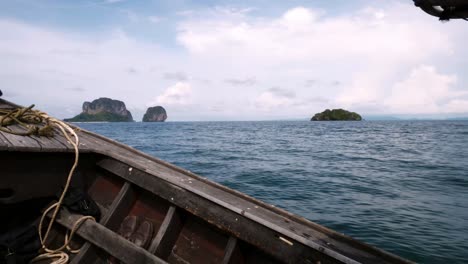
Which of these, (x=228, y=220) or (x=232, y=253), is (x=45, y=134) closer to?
(x=228, y=220)

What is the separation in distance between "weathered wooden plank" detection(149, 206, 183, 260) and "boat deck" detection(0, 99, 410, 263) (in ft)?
0.05

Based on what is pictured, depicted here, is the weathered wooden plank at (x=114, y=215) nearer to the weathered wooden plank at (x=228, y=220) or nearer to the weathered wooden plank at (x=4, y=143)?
the weathered wooden plank at (x=228, y=220)

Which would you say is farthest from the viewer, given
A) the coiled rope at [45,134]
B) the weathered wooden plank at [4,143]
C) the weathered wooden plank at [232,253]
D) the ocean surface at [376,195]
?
the ocean surface at [376,195]

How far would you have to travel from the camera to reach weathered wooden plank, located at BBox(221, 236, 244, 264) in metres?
2.76

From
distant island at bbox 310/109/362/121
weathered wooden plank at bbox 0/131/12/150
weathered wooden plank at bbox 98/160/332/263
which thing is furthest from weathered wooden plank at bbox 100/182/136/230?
distant island at bbox 310/109/362/121

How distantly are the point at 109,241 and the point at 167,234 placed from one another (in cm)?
59

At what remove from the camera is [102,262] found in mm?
3303

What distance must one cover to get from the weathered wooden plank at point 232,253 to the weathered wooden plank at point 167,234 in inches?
29.3

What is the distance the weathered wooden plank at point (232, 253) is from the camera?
9.07 ft

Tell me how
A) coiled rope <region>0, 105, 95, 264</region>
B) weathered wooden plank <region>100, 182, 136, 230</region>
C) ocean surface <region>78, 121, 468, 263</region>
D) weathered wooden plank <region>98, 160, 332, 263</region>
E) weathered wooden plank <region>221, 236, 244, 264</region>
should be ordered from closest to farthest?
1. weathered wooden plank <region>98, 160, 332, 263</region>
2. weathered wooden plank <region>221, 236, 244, 264</region>
3. coiled rope <region>0, 105, 95, 264</region>
4. weathered wooden plank <region>100, 182, 136, 230</region>
5. ocean surface <region>78, 121, 468, 263</region>

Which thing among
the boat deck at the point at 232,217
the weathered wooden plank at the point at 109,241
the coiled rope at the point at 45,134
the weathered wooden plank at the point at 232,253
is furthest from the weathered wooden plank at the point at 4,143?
the weathered wooden plank at the point at 232,253

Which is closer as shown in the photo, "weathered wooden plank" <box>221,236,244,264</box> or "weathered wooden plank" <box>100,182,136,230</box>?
"weathered wooden plank" <box>221,236,244,264</box>

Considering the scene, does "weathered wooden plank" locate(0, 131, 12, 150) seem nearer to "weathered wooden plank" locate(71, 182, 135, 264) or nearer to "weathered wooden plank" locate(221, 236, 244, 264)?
"weathered wooden plank" locate(71, 182, 135, 264)

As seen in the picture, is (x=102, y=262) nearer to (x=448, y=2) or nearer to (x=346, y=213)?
(x=448, y=2)
